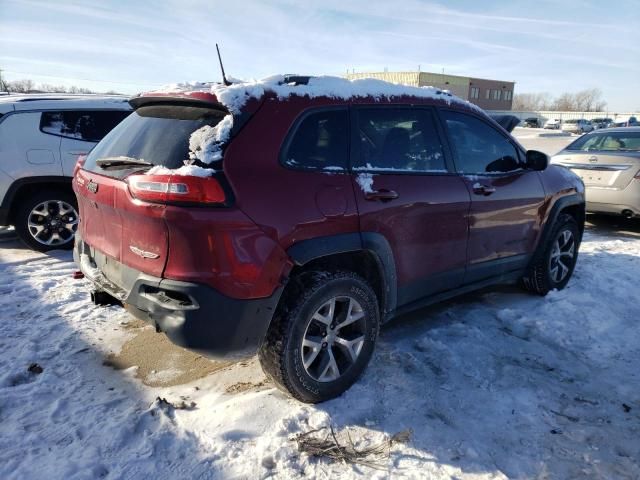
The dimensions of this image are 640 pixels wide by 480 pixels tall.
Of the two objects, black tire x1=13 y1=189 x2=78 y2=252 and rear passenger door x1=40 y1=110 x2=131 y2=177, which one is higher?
rear passenger door x1=40 y1=110 x2=131 y2=177

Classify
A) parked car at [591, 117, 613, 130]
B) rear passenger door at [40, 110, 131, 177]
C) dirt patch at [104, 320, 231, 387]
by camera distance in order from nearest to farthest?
1. dirt patch at [104, 320, 231, 387]
2. rear passenger door at [40, 110, 131, 177]
3. parked car at [591, 117, 613, 130]

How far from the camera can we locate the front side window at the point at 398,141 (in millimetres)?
2996

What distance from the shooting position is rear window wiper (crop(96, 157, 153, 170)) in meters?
2.62

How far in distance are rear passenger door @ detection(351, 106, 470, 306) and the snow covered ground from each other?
0.61 meters

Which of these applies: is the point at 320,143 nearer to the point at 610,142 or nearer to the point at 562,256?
the point at 562,256

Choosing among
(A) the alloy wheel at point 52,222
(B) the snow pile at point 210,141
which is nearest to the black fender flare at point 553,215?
(B) the snow pile at point 210,141

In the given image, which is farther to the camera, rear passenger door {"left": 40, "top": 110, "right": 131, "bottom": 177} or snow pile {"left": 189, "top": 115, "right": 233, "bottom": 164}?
rear passenger door {"left": 40, "top": 110, "right": 131, "bottom": 177}

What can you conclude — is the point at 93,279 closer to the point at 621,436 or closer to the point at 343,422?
the point at 343,422

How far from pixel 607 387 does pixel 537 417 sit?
74cm

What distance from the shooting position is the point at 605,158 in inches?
289

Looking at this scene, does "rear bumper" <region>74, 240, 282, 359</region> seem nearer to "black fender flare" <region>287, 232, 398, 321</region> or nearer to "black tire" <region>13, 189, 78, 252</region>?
"black fender flare" <region>287, 232, 398, 321</region>

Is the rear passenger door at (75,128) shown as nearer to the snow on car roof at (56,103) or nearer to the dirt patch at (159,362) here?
the snow on car roof at (56,103)

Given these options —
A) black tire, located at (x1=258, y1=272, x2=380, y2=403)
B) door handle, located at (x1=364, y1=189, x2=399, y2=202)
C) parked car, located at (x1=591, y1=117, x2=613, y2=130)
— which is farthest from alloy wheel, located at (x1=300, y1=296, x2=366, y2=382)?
parked car, located at (x1=591, y1=117, x2=613, y2=130)

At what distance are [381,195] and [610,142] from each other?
684cm
